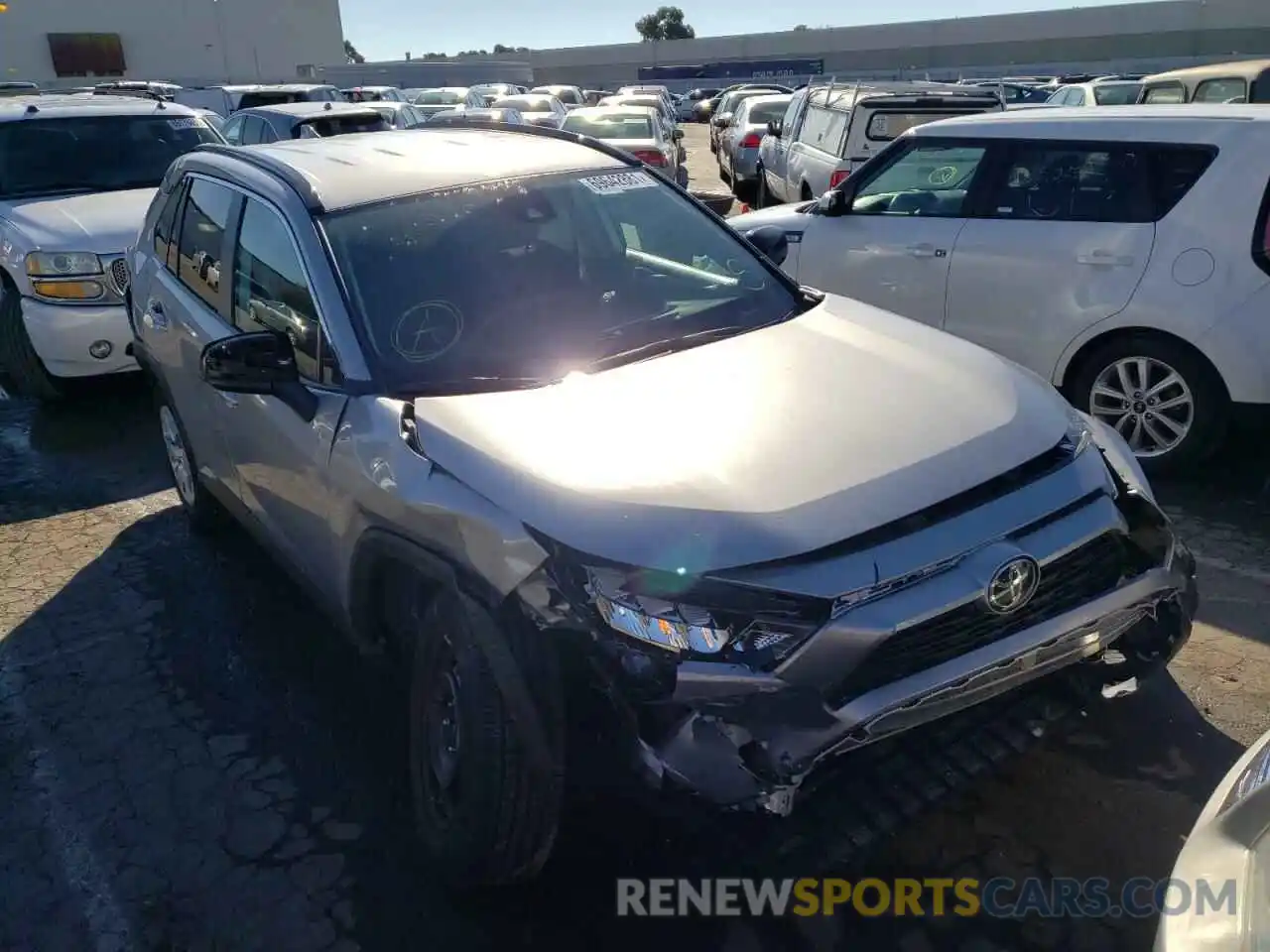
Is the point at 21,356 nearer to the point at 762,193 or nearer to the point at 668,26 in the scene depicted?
the point at 762,193

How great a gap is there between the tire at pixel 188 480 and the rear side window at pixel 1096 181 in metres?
4.23

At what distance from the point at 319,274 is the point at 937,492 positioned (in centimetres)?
194

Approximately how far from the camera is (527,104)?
800 inches

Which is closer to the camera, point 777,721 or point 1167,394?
point 777,721

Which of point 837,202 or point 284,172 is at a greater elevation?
point 284,172

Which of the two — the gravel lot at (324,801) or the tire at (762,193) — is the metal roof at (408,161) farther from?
the tire at (762,193)

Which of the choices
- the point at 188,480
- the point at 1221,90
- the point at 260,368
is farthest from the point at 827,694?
the point at 1221,90

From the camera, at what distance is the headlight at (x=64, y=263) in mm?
6340

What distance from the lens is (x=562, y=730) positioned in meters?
2.27

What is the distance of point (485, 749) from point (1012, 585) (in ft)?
4.14

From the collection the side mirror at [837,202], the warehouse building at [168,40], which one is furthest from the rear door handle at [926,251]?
the warehouse building at [168,40]

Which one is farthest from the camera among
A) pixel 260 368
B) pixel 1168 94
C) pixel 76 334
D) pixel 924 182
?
pixel 1168 94

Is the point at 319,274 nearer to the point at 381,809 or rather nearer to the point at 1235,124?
the point at 381,809

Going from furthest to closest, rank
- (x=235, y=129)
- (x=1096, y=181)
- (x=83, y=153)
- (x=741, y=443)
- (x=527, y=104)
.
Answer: (x=527, y=104), (x=235, y=129), (x=83, y=153), (x=1096, y=181), (x=741, y=443)
